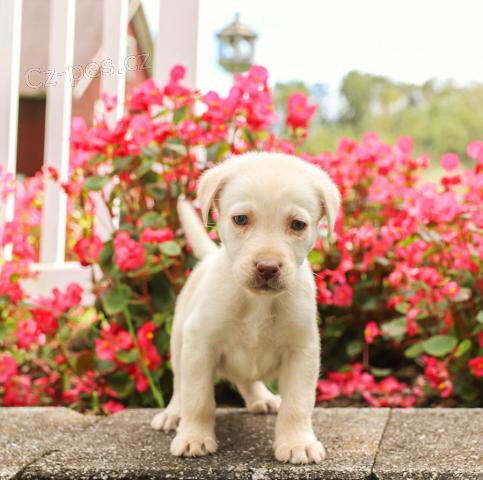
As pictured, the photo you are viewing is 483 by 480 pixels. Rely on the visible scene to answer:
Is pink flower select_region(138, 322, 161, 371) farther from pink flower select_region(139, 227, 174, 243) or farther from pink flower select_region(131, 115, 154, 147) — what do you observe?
pink flower select_region(131, 115, 154, 147)

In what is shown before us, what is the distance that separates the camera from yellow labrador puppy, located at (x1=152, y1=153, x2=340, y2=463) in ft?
6.94

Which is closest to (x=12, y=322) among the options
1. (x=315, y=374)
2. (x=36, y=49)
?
(x=315, y=374)

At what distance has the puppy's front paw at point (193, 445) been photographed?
7.31 ft

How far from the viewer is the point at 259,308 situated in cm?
230

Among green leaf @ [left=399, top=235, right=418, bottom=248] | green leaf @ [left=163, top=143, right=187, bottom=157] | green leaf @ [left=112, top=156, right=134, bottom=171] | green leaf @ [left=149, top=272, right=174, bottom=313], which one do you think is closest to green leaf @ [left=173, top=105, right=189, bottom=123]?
green leaf @ [left=163, top=143, right=187, bottom=157]

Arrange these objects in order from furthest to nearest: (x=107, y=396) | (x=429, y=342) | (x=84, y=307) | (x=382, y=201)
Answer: (x=84, y=307) → (x=382, y=201) → (x=107, y=396) → (x=429, y=342)

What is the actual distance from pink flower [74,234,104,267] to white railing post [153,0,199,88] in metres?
1.09

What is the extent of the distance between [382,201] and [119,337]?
140 cm

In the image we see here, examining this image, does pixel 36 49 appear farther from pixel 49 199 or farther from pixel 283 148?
pixel 283 148

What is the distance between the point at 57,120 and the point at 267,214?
8.66 ft

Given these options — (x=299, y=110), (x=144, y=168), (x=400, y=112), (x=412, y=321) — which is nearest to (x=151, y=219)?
(x=144, y=168)

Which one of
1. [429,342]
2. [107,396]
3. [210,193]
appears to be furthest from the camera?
[107,396]

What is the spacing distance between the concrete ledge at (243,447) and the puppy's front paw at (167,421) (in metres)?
0.05

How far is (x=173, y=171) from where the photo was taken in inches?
139
